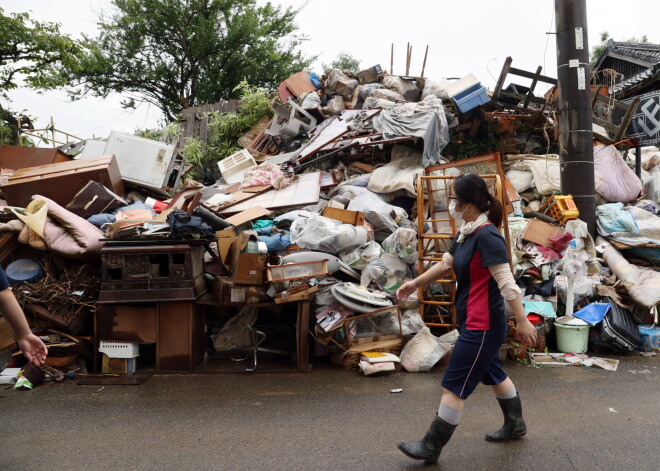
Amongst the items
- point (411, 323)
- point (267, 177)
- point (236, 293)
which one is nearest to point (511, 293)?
point (411, 323)

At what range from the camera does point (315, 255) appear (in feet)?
20.1

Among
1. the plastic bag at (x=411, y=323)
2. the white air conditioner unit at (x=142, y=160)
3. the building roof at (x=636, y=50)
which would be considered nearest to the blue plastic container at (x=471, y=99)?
the plastic bag at (x=411, y=323)

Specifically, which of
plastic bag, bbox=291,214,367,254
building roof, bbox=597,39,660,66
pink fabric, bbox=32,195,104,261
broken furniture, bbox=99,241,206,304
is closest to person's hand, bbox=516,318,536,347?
plastic bag, bbox=291,214,367,254

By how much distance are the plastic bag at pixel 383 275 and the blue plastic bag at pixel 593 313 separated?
226cm

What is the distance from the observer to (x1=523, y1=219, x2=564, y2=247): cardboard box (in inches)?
272

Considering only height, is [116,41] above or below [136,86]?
above

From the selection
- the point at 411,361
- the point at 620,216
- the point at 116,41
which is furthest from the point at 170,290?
the point at 116,41

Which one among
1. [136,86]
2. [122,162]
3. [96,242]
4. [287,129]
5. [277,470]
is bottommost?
[277,470]

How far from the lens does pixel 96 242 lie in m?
5.93

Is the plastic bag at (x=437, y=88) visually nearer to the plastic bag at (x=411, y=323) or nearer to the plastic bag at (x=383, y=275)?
the plastic bag at (x=383, y=275)

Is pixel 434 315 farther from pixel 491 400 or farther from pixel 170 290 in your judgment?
pixel 170 290

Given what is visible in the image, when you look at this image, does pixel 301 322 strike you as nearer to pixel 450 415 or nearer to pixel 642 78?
pixel 450 415

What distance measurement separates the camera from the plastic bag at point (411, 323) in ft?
19.4

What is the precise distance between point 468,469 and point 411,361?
2242mm
